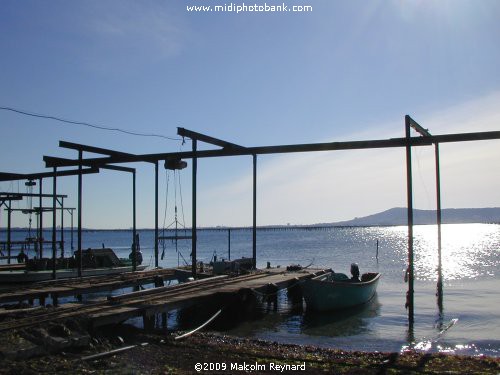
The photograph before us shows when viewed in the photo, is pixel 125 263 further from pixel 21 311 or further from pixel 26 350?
pixel 26 350

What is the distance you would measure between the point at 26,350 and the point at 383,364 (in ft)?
A: 25.3

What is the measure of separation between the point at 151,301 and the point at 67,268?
17.1 m


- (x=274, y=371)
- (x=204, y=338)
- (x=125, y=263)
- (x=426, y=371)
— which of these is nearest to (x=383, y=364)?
(x=426, y=371)

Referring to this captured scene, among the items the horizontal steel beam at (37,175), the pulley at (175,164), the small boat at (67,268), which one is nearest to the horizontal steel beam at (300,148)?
the pulley at (175,164)

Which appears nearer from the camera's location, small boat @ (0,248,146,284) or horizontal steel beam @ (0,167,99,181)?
horizontal steel beam @ (0,167,99,181)

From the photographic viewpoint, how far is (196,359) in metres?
11.5

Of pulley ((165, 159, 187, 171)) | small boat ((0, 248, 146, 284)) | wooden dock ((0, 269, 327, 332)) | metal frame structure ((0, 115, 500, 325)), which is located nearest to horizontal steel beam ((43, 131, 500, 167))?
metal frame structure ((0, 115, 500, 325))

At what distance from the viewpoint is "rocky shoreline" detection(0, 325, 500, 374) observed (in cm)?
1002

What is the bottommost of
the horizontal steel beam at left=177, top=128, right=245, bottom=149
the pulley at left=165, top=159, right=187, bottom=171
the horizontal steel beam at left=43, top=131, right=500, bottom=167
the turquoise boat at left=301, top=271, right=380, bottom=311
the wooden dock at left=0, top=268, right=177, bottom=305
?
the turquoise boat at left=301, top=271, right=380, bottom=311

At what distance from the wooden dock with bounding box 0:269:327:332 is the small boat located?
35.8 ft

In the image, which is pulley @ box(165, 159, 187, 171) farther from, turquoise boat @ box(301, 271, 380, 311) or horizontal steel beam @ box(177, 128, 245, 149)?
turquoise boat @ box(301, 271, 380, 311)

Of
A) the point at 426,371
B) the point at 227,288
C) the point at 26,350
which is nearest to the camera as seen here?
the point at 26,350

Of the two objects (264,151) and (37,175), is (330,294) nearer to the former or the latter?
(264,151)

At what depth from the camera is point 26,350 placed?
10.2 m
